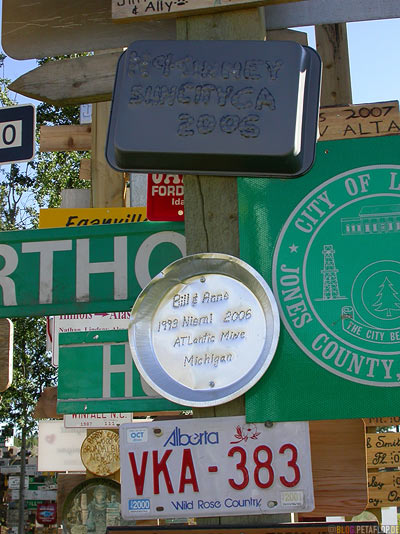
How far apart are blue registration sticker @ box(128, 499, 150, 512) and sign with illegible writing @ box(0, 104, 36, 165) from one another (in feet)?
6.27

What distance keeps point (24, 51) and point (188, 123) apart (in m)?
0.86

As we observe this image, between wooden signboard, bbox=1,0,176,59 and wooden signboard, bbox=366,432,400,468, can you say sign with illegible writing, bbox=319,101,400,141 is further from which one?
wooden signboard, bbox=366,432,400,468

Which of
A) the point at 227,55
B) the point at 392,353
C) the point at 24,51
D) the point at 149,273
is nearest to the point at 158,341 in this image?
the point at 149,273

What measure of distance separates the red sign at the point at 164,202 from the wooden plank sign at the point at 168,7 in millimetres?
531

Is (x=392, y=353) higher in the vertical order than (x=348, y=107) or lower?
lower

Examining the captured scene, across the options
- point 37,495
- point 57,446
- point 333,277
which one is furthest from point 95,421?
point 37,495

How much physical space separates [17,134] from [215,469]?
209 cm

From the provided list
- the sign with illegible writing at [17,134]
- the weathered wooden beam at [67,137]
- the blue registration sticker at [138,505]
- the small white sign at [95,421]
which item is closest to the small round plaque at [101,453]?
the small white sign at [95,421]

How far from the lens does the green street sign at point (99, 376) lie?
2402 mm

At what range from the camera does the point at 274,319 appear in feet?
7.05

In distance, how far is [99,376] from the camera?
245 cm

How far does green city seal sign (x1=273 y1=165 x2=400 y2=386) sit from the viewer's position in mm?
2121

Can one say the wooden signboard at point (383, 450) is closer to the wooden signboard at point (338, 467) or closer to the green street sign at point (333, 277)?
the wooden signboard at point (338, 467)

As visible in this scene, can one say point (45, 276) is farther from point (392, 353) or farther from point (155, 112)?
point (392, 353)
